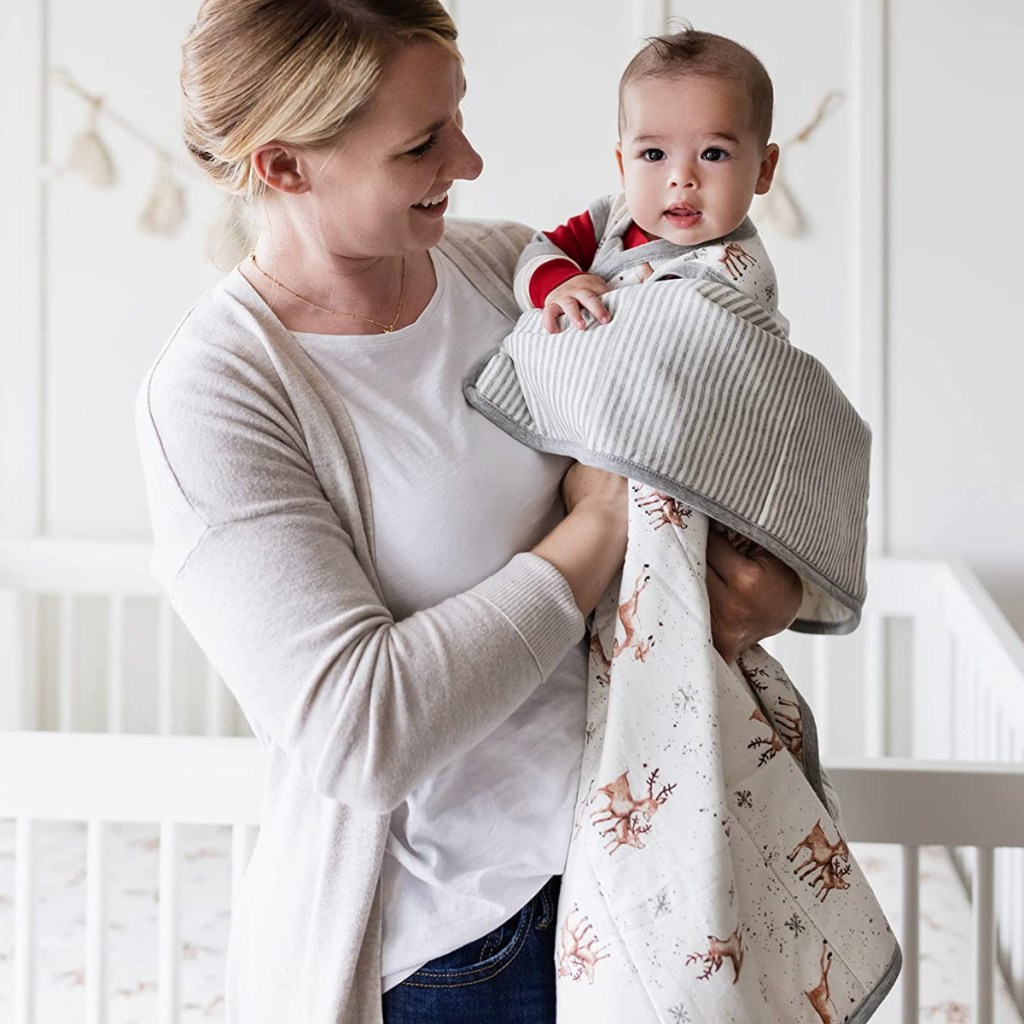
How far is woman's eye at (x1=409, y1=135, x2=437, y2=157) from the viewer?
0.98 metres

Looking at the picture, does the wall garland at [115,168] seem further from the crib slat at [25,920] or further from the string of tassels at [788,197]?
the crib slat at [25,920]

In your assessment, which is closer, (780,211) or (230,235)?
(230,235)

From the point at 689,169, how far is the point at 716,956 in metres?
0.61

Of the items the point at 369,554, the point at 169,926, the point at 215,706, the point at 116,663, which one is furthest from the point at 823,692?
the point at 369,554

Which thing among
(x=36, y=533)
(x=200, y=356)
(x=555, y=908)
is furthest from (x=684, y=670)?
(x=36, y=533)

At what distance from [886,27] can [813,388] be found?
190 centimetres

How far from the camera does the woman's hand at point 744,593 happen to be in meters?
1.05

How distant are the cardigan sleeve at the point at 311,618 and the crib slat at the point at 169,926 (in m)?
0.44

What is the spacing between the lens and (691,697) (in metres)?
1.00

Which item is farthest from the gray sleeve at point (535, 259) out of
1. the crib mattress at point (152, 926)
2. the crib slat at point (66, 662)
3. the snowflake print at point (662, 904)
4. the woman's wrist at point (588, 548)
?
the crib slat at point (66, 662)

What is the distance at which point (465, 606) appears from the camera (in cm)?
93

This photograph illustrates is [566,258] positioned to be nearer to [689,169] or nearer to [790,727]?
[689,169]

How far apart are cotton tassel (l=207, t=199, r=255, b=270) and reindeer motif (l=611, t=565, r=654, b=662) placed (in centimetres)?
45

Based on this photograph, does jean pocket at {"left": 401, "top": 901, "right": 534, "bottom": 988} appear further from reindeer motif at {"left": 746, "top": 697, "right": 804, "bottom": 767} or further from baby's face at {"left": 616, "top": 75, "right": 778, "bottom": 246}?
baby's face at {"left": 616, "top": 75, "right": 778, "bottom": 246}
